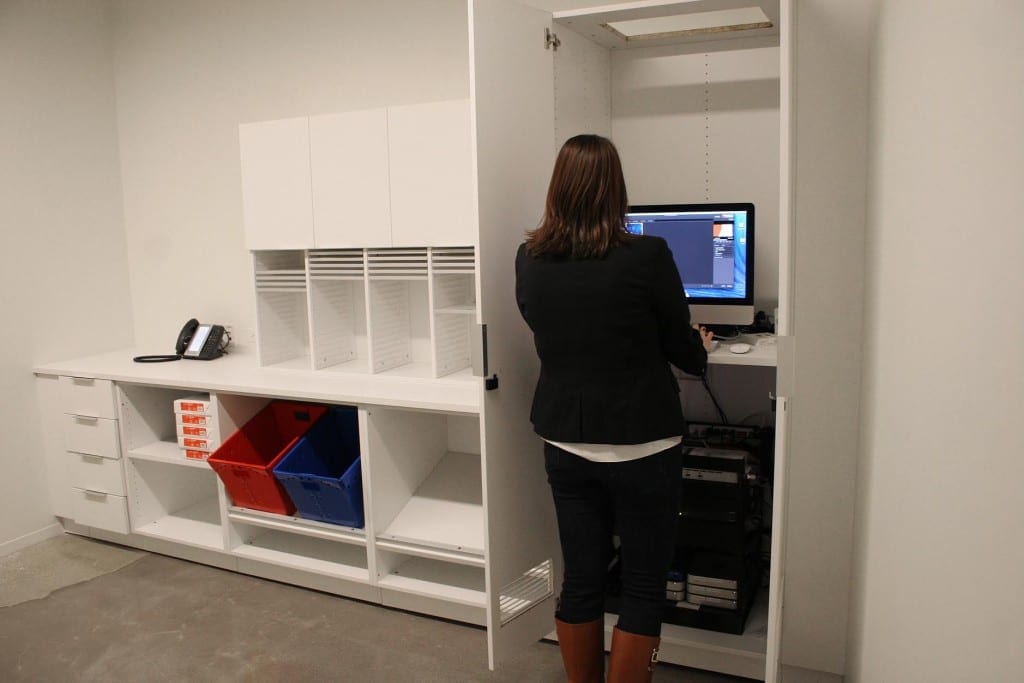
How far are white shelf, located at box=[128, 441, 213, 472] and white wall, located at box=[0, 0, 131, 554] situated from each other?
67 centimetres

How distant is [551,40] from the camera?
8.15 ft

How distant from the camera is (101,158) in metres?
4.12

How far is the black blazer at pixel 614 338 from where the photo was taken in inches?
74.1

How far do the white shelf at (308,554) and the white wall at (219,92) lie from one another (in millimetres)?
1096

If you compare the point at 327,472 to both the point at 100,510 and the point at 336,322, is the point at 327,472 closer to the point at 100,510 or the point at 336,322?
the point at 336,322

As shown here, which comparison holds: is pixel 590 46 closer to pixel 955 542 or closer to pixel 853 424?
pixel 853 424

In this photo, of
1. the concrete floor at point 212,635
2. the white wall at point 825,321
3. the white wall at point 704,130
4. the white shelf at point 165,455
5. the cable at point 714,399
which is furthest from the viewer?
the white shelf at point 165,455

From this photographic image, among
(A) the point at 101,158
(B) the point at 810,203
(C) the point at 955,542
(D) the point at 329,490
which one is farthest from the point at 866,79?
(A) the point at 101,158

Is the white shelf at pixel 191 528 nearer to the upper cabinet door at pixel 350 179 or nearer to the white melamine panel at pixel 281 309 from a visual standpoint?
the white melamine panel at pixel 281 309

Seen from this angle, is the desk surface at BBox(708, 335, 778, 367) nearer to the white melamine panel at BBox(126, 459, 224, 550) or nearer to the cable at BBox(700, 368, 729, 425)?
the cable at BBox(700, 368, 729, 425)

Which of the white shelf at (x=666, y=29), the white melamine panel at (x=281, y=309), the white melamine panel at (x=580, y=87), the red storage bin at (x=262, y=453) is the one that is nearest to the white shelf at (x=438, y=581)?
the red storage bin at (x=262, y=453)

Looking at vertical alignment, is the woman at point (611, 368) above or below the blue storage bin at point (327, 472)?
above

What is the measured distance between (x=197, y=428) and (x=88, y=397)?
661mm

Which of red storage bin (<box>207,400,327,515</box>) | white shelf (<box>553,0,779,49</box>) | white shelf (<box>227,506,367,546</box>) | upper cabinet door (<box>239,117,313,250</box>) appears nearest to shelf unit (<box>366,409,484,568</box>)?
white shelf (<box>227,506,367,546</box>)
